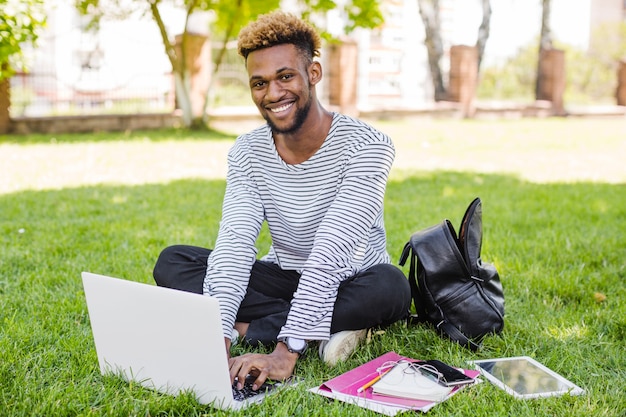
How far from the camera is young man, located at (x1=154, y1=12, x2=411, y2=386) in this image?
274 centimetres

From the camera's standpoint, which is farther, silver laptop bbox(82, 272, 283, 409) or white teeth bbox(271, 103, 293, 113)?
white teeth bbox(271, 103, 293, 113)

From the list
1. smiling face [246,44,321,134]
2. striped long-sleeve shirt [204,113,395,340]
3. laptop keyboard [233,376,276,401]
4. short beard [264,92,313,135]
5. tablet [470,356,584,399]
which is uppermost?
smiling face [246,44,321,134]

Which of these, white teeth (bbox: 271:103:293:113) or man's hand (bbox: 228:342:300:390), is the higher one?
white teeth (bbox: 271:103:293:113)

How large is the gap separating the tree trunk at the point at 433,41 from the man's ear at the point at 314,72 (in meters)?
19.7

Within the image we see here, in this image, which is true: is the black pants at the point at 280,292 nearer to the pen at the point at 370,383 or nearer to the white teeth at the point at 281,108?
the pen at the point at 370,383

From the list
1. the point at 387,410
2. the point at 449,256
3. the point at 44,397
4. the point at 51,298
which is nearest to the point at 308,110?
the point at 449,256

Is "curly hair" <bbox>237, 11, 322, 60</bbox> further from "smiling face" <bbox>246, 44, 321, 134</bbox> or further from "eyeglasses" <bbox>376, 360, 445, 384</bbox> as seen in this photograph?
"eyeglasses" <bbox>376, 360, 445, 384</bbox>

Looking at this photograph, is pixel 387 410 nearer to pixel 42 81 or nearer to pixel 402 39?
pixel 42 81

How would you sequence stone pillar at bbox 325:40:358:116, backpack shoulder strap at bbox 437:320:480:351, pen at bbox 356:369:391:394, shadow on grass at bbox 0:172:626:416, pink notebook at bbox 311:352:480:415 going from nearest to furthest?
pink notebook at bbox 311:352:480:415 < pen at bbox 356:369:391:394 < shadow on grass at bbox 0:172:626:416 < backpack shoulder strap at bbox 437:320:480:351 < stone pillar at bbox 325:40:358:116

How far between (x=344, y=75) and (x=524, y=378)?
1459cm

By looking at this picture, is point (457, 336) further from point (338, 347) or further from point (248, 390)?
point (248, 390)

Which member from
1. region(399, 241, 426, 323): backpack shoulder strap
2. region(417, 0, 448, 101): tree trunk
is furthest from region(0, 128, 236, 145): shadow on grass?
region(417, 0, 448, 101): tree trunk

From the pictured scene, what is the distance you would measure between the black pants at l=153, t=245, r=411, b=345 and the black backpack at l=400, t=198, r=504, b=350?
0.44ft

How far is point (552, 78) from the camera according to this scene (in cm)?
2081
